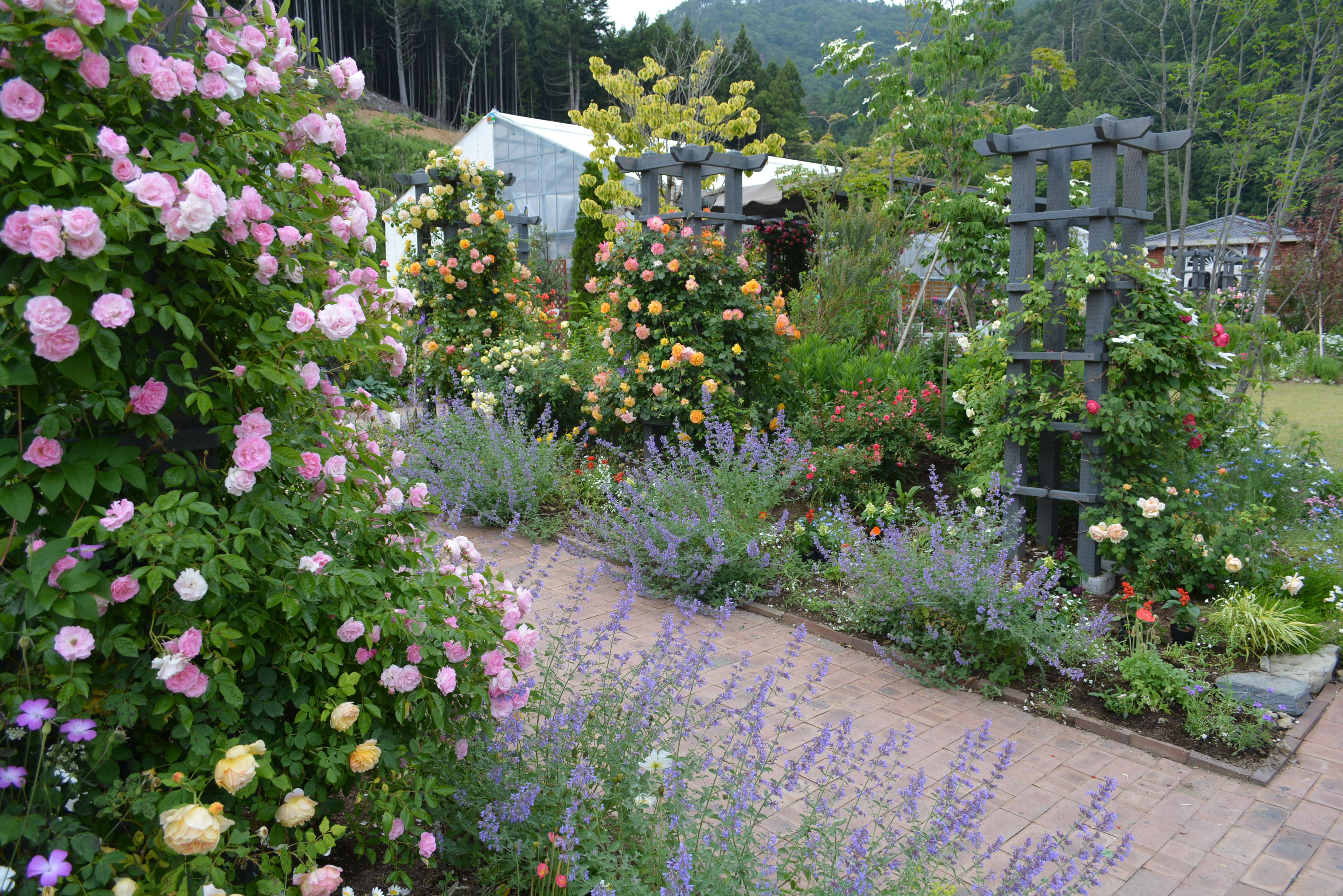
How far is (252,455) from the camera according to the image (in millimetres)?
1562

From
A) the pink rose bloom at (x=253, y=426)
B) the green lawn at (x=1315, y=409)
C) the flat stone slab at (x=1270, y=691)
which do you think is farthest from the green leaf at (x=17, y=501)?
the green lawn at (x=1315, y=409)

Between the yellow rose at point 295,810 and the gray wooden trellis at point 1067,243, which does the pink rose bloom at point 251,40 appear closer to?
the yellow rose at point 295,810

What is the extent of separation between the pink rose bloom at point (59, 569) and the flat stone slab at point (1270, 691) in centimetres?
356

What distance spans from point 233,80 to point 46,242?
1.67ft

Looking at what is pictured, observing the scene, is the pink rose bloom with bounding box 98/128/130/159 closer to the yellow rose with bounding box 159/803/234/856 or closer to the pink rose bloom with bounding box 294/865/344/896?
the yellow rose with bounding box 159/803/234/856

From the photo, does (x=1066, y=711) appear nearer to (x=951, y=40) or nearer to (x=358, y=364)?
(x=358, y=364)

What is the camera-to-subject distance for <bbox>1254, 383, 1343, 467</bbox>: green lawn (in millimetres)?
7195

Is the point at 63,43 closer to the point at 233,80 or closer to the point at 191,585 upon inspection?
the point at 233,80

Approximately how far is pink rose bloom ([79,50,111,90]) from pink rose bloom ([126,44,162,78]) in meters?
0.04

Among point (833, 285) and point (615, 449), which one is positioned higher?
point (833, 285)

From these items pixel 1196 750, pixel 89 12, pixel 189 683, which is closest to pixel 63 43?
pixel 89 12

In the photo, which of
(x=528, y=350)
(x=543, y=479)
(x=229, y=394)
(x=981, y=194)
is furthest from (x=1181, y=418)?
(x=528, y=350)

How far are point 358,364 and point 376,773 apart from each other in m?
1.00

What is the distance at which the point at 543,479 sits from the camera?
213 inches
